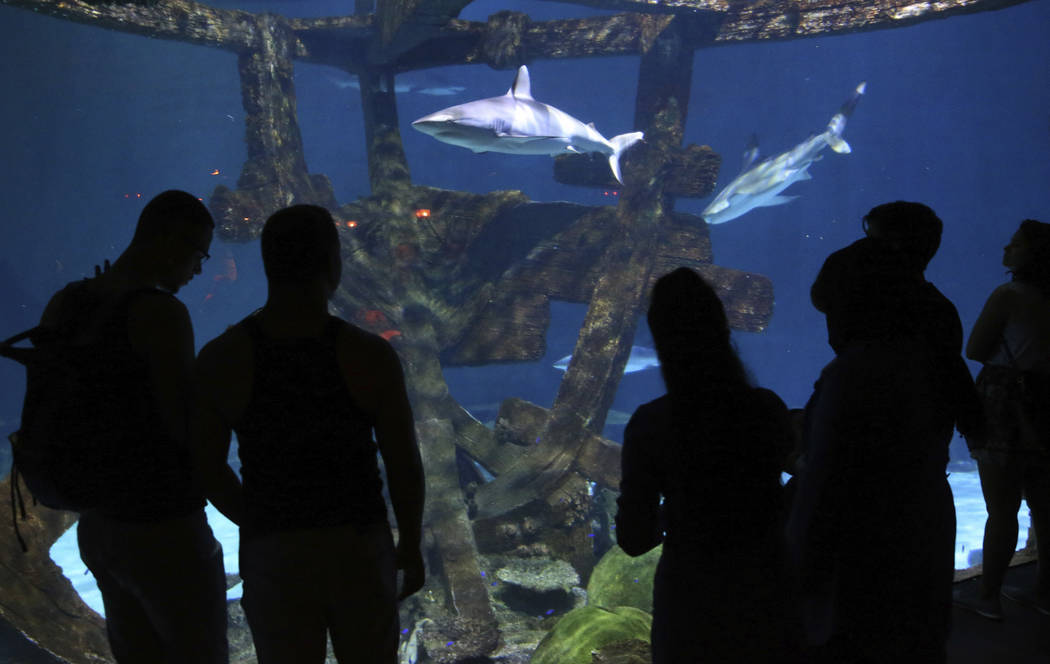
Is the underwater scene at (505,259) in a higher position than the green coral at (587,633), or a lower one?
higher

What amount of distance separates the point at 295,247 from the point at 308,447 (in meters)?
0.54

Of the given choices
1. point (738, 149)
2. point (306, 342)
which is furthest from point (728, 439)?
point (738, 149)

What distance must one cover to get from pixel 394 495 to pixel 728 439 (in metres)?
0.93

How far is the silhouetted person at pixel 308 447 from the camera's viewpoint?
60.9 inches

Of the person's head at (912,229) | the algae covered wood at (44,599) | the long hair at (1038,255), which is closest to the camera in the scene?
the person's head at (912,229)

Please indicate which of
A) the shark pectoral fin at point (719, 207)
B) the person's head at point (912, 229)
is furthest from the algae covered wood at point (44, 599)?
the shark pectoral fin at point (719, 207)

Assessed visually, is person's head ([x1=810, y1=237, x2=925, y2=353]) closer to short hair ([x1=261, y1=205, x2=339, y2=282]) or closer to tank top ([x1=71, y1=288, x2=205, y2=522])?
short hair ([x1=261, y1=205, x2=339, y2=282])

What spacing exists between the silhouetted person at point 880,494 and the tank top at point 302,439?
137 cm

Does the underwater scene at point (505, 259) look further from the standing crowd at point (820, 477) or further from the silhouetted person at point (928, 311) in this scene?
the silhouetted person at point (928, 311)

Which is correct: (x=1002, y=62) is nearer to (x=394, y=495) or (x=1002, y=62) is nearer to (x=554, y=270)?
(x=554, y=270)

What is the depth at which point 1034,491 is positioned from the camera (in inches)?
114

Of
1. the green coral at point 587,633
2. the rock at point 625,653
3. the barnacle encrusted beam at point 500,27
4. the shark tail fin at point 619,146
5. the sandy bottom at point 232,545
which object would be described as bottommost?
the sandy bottom at point 232,545

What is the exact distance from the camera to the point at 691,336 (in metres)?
1.64

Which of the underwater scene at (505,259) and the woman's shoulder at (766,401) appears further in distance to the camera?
the underwater scene at (505,259)
